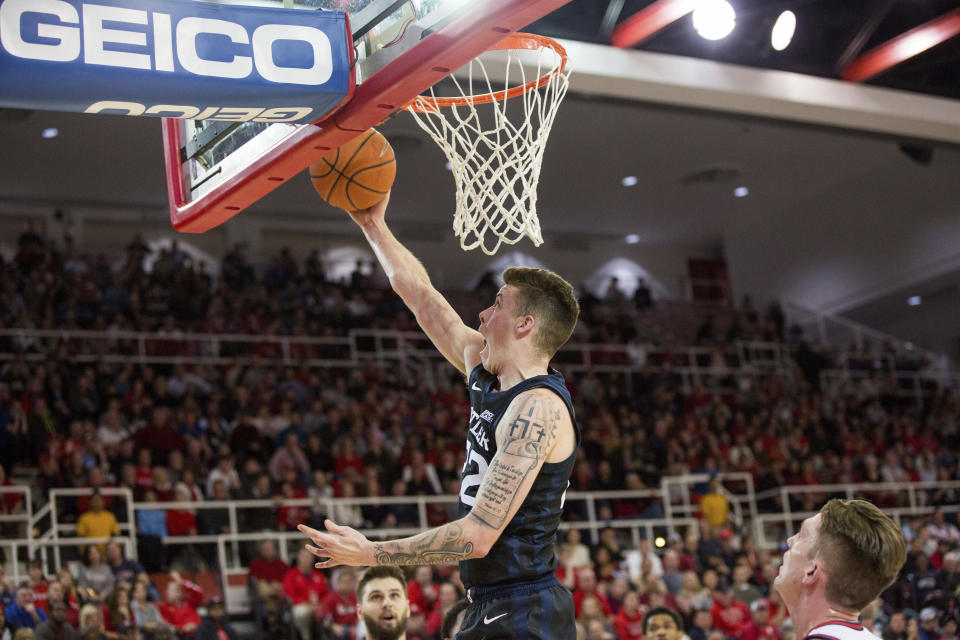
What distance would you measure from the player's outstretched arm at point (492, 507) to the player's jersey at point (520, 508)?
0.22ft

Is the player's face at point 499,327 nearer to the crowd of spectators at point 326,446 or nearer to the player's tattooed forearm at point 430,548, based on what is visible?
the player's tattooed forearm at point 430,548

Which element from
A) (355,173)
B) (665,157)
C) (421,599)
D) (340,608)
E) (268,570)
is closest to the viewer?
(355,173)

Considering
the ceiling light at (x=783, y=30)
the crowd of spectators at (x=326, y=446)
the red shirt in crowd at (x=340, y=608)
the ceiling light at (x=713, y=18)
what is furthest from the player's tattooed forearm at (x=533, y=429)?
the ceiling light at (x=783, y=30)

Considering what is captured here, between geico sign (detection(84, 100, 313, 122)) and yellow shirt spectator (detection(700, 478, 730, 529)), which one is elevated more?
geico sign (detection(84, 100, 313, 122))

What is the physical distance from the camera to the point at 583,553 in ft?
38.8

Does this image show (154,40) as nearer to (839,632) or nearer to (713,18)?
(839,632)

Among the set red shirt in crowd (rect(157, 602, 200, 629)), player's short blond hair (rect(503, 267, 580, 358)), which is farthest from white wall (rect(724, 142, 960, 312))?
player's short blond hair (rect(503, 267, 580, 358))

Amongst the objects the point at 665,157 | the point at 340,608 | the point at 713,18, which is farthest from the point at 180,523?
the point at 665,157

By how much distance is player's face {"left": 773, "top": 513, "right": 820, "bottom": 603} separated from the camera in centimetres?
280

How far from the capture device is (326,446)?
12961 millimetres

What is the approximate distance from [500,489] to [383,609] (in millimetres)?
1299

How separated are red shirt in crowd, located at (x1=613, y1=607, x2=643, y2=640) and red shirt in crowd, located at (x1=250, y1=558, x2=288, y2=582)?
3151mm

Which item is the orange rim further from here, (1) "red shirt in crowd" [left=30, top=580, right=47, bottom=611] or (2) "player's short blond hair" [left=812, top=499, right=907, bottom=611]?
(1) "red shirt in crowd" [left=30, top=580, right=47, bottom=611]

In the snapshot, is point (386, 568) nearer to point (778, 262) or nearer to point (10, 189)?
point (10, 189)
